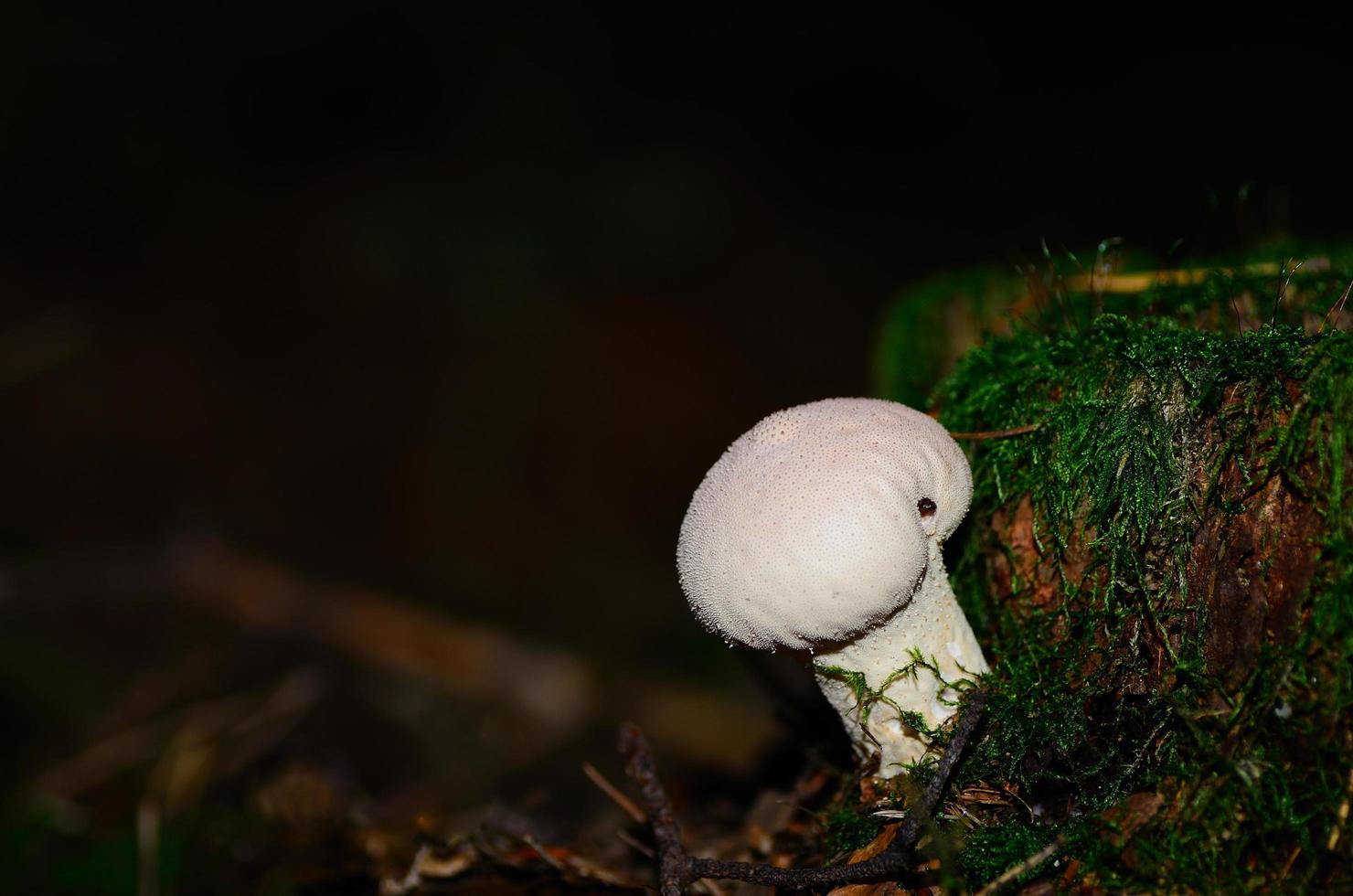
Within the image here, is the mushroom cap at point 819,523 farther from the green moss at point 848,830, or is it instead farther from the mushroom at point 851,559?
the green moss at point 848,830

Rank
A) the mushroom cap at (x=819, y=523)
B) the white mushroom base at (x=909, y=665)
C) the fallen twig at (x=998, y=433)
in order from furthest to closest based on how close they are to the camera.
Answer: the fallen twig at (x=998, y=433) → the white mushroom base at (x=909, y=665) → the mushroom cap at (x=819, y=523)

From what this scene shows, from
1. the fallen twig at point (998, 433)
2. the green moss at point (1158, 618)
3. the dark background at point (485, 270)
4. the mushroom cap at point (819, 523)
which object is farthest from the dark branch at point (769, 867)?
the dark background at point (485, 270)

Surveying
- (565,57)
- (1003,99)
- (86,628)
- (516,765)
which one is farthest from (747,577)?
(565,57)

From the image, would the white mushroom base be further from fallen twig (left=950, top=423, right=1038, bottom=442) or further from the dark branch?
fallen twig (left=950, top=423, right=1038, bottom=442)

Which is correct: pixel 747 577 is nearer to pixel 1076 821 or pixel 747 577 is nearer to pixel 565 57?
pixel 1076 821

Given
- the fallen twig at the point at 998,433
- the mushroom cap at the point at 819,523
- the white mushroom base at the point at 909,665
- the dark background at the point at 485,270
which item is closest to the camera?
the mushroom cap at the point at 819,523

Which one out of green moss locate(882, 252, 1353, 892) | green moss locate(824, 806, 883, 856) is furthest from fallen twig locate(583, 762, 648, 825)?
green moss locate(882, 252, 1353, 892)
